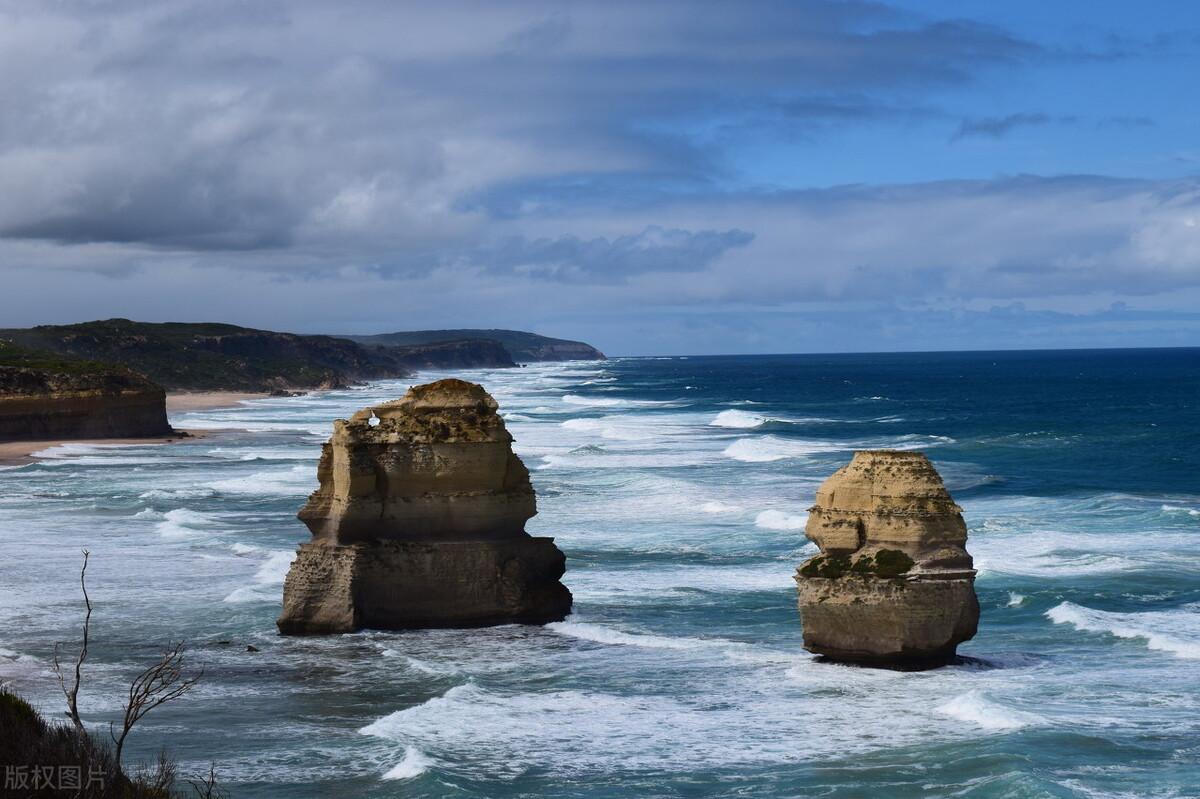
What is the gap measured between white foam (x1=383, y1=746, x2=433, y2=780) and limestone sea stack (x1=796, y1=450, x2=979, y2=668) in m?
6.49

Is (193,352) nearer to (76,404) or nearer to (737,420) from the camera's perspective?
(737,420)

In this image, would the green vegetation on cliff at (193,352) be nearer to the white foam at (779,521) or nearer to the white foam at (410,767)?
the white foam at (779,521)

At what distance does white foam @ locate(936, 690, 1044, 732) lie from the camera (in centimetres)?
1869

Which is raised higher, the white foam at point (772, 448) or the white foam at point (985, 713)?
the white foam at point (772, 448)

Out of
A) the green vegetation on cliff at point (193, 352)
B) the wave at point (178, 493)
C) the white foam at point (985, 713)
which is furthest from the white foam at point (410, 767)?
the green vegetation on cliff at point (193, 352)

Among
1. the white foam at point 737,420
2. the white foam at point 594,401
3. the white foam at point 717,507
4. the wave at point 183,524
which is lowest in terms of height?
the white foam at point 717,507

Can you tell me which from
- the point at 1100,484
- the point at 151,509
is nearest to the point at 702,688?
the point at 151,509

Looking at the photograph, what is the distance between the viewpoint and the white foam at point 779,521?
38000 mm

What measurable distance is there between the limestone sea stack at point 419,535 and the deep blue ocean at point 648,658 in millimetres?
626

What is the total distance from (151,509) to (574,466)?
17999mm

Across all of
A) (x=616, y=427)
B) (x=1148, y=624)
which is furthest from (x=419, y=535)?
(x=616, y=427)

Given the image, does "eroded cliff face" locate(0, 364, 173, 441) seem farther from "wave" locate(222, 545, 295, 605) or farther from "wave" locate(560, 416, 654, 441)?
"wave" locate(222, 545, 295, 605)

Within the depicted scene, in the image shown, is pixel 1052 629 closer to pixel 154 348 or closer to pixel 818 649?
pixel 818 649

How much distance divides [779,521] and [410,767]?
22.5m
